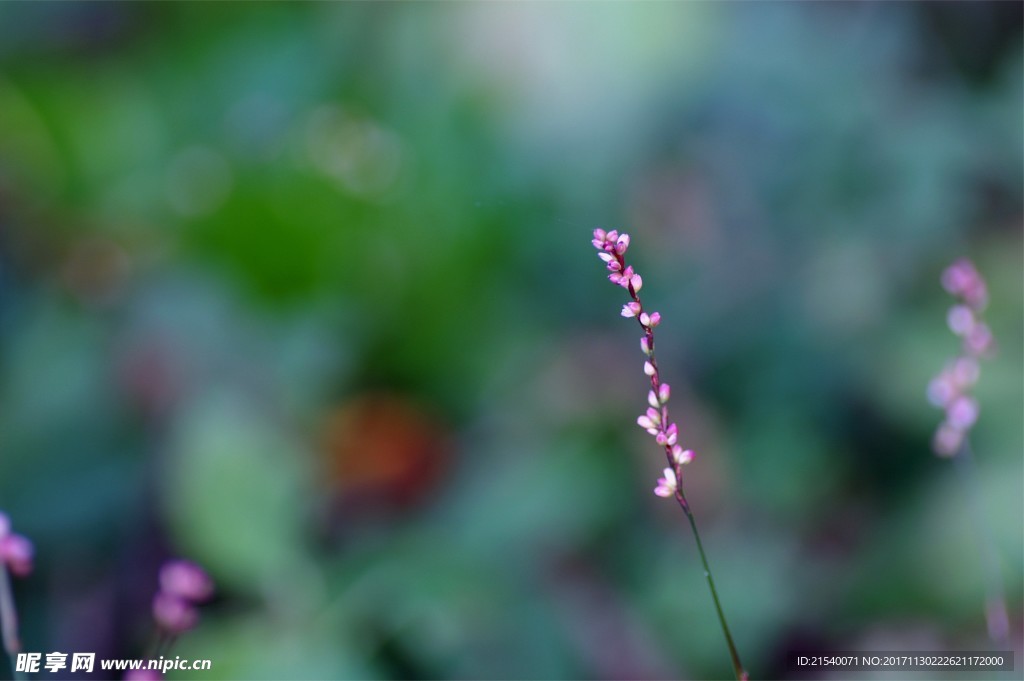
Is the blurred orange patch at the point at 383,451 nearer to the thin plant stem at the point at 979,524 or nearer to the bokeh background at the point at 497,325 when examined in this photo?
the bokeh background at the point at 497,325

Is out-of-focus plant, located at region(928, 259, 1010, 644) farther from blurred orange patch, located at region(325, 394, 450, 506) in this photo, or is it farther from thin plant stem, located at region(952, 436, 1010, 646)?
blurred orange patch, located at region(325, 394, 450, 506)

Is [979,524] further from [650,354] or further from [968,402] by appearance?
[650,354]

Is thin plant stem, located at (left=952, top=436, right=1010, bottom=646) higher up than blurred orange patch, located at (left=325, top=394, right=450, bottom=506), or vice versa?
blurred orange patch, located at (left=325, top=394, right=450, bottom=506)

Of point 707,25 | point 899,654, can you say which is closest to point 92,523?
point 899,654

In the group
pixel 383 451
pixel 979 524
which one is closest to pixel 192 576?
pixel 383 451

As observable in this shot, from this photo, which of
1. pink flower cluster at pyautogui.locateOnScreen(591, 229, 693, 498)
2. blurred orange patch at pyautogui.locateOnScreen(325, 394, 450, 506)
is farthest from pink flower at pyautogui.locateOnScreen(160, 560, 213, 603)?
pink flower cluster at pyautogui.locateOnScreen(591, 229, 693, 498)

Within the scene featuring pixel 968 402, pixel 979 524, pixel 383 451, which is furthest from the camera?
pixel 383 451
